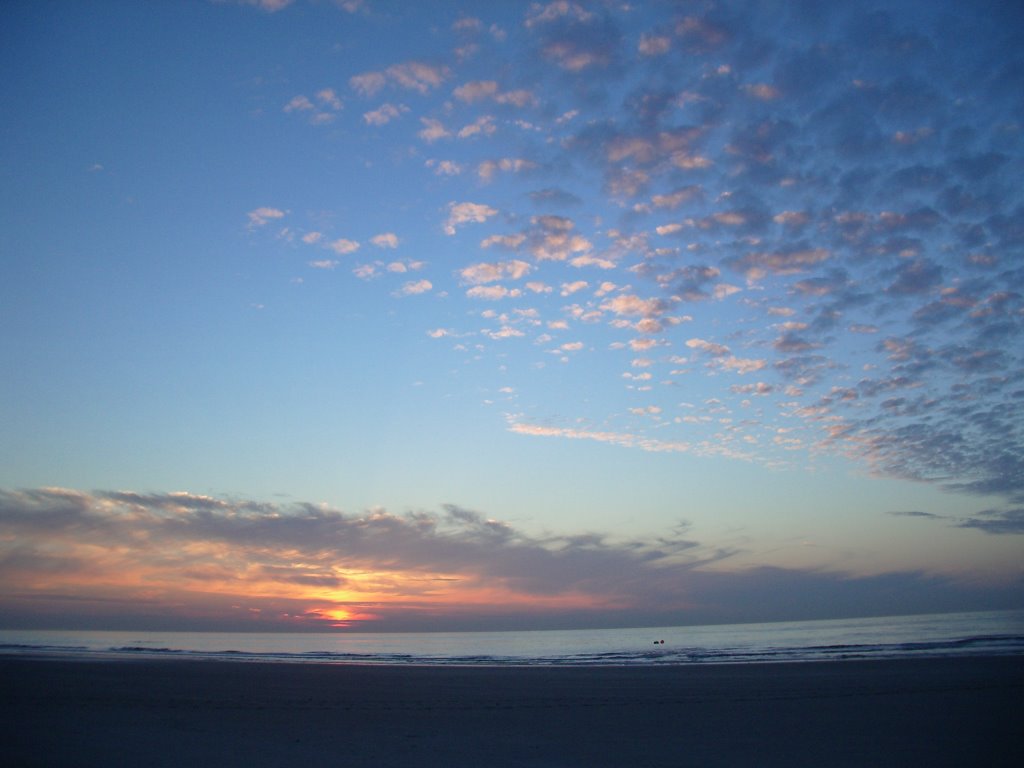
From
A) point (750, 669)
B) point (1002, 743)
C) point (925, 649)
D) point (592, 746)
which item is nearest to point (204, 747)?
point (592, 746)

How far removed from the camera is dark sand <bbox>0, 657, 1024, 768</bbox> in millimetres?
11711

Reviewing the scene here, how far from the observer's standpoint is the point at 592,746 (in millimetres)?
12719

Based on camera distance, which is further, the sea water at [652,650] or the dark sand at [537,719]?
the sea water at [652,650]

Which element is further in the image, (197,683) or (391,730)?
(197,683)

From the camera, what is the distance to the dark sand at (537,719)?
11711 mm

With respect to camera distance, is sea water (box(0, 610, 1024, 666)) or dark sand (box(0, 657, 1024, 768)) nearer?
dark sand (box(0, 657, 1024, 768))

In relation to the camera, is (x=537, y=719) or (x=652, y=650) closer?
(x=537, y=719)

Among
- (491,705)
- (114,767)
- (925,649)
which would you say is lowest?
(925,649)

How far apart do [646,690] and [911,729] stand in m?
9.45

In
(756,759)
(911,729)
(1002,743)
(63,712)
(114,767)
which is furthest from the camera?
(63,712)

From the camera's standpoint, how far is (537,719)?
16.0m

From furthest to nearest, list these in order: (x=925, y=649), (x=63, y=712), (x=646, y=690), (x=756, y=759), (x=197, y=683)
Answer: (x=925, y=649) < (x=197, y=683) < (x=646, y=690) < (x=63, y=712) < (x=756, y=759)

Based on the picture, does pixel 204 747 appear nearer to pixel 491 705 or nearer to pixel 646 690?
pixel 491 705

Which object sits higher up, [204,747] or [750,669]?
[204,747]
